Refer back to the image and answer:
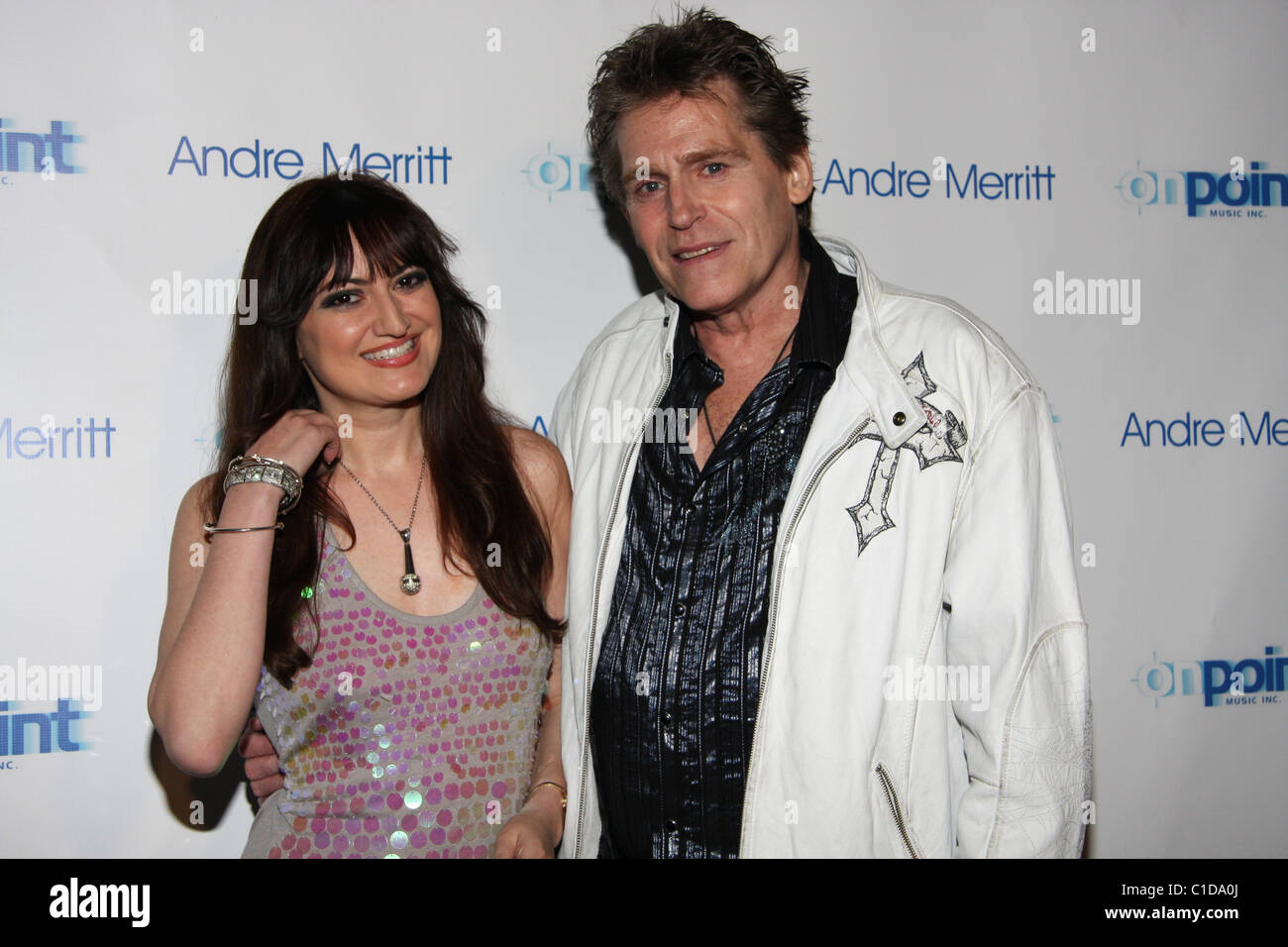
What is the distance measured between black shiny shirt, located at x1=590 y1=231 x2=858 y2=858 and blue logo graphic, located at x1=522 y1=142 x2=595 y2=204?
Answer: 2.83 ft

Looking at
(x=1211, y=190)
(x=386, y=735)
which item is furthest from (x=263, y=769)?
(x=1211, y=190)

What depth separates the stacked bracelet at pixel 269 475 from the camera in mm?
1742

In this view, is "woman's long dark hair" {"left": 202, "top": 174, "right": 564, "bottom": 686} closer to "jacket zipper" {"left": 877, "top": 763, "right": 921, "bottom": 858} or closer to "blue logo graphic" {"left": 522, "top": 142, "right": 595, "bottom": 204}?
"blue logo graphic" {"left": 522, "top": 142, "right": 595, "bottom": 204}

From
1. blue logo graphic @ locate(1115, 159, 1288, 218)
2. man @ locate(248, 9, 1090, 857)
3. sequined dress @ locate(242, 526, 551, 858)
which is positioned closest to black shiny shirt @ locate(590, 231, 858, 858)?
man @ locate(248, 9, 1090, 857)

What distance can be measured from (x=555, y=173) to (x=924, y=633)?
1.49 m

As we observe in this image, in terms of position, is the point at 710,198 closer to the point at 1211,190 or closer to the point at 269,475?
the point at 269,475

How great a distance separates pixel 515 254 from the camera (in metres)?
2.46

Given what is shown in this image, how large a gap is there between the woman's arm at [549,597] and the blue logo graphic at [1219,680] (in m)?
1.62

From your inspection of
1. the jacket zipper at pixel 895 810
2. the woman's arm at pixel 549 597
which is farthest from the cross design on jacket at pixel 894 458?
the woman's arm at pixel 549 597

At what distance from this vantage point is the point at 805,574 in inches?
65.3

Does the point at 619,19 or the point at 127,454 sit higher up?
the point at 619,19
